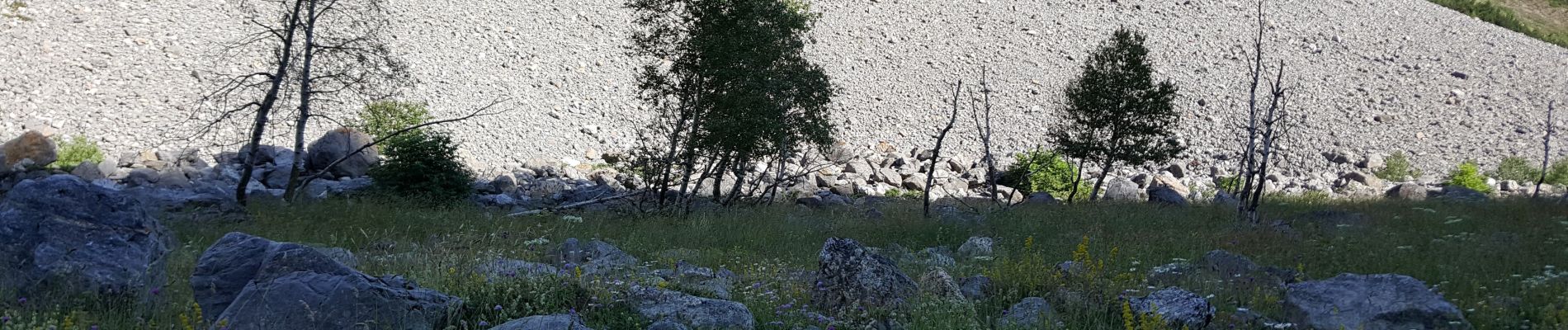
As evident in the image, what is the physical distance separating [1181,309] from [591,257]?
5262mm

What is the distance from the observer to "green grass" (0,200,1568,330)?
6.52 metres

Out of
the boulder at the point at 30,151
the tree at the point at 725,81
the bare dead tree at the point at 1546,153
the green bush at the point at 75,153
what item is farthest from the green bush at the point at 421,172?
the bare dead tree at the point at 1546,153

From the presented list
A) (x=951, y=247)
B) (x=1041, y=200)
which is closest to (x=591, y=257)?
(x=951, y=247)

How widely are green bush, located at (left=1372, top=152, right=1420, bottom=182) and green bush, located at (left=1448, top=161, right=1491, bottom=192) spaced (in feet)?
3.80

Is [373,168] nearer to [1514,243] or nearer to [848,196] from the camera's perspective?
[848,196]

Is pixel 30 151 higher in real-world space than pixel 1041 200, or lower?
lower

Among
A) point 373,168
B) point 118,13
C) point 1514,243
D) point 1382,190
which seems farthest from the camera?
point 118,13

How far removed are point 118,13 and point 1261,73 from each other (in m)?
39.7

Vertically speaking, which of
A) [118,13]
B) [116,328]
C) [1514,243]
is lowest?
[116,328]

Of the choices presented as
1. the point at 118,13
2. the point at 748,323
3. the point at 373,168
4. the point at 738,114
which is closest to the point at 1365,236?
the point at 738,114

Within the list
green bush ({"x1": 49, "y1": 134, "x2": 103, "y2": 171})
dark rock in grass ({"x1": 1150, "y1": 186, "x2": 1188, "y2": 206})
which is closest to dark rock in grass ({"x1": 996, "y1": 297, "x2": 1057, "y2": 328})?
dark rock in grass ({"x1": 1150, "y1": 186, "x2": 1188, "y2": 206})

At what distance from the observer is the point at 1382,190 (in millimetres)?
28172

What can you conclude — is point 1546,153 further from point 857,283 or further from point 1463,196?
point 857,283

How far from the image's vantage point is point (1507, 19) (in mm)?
46500
